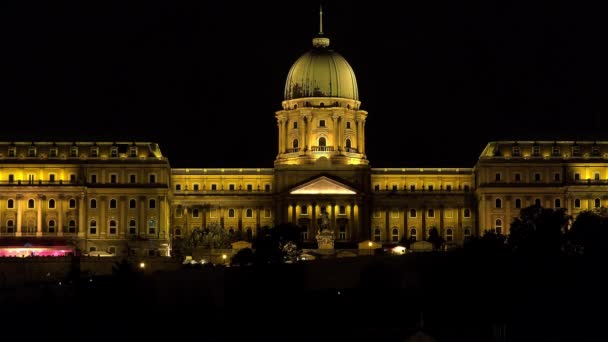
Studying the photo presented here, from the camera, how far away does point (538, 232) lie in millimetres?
169750

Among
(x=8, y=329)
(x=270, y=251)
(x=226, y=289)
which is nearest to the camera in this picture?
(x=8, y=329)

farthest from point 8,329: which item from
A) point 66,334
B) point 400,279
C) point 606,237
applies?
point 606,237

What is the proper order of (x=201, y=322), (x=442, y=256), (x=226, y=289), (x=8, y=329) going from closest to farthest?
(x=8, y=329) < (x=201, y=322) < (x=226, y=289) < (x=442, y=256)

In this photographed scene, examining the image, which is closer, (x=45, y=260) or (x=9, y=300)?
(x=9, y=300)

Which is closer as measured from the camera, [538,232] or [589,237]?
[589,237]

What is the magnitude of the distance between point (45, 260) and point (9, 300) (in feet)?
133

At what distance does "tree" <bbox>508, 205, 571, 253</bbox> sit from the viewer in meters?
164

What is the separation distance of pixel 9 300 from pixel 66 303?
582 cm

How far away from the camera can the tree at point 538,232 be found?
16412 centimetres

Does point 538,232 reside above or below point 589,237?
above

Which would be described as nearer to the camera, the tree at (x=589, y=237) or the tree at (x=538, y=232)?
the tree at (x=589, y=237)

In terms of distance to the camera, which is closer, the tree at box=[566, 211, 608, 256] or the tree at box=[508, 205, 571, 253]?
the tree at box=[566, 211, 608, 256]

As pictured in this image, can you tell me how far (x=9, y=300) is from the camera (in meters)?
136

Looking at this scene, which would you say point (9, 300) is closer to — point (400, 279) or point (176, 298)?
point (176, 298)
